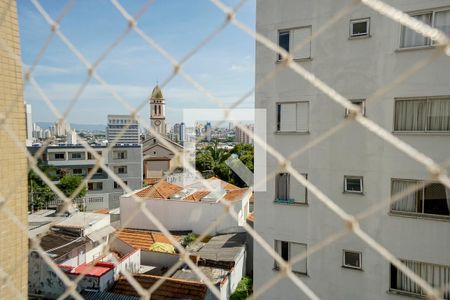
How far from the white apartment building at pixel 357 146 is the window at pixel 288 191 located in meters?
0.01

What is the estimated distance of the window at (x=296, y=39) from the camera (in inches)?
131

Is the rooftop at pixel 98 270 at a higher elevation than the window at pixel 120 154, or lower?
lower

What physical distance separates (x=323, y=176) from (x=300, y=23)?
Answer: 4.97ft

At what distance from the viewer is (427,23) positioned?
2.87 meters

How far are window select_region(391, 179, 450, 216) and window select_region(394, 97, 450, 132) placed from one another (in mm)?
478

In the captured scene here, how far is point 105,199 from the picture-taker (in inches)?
642

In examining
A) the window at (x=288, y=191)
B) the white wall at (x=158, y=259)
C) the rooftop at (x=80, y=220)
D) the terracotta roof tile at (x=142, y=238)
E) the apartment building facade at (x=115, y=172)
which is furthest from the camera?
the apartment building facade at (x=115, y=172)

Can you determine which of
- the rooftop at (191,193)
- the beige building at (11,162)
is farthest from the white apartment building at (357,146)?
the rooftop at (191,193)

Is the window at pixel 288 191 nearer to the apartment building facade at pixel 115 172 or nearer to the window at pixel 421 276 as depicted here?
the window at pixel 421 276

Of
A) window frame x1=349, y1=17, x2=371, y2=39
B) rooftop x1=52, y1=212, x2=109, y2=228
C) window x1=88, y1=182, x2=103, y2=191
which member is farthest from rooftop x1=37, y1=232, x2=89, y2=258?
window x1=88, y1=182, x2=103, y2=191

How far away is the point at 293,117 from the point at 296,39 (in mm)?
775

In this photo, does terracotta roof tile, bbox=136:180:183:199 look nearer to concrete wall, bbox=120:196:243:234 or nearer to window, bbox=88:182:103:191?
concrete wall, bbox=120:196:243:234

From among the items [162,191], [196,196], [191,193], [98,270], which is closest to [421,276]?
[98,270]

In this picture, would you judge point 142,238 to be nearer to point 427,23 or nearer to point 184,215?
point 184,215
